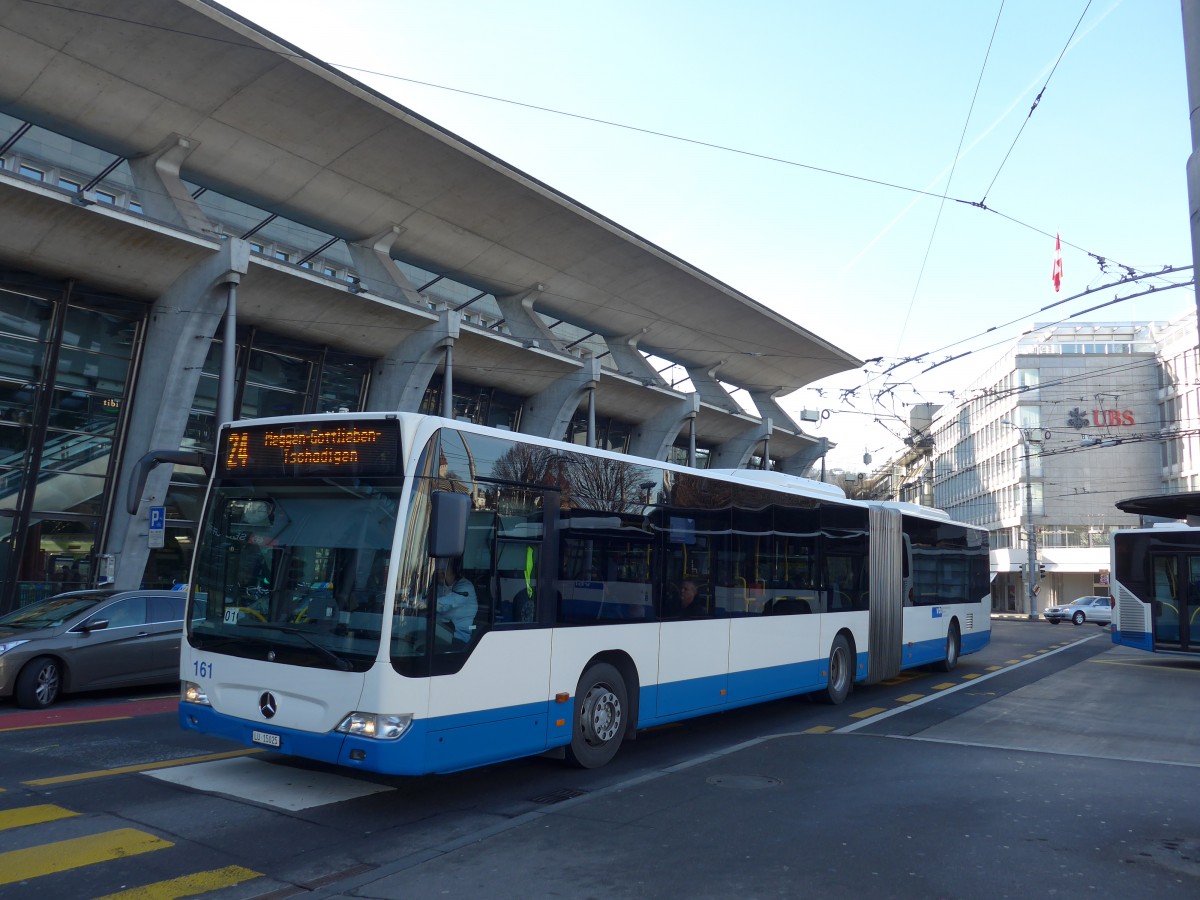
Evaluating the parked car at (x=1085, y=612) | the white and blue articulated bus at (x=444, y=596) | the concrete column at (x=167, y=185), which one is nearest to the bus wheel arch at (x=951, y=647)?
the white and blue articulated bus at (x=444, y=596)

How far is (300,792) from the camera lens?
731 centimetres

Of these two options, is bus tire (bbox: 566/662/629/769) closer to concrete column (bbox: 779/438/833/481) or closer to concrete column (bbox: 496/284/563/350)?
concrete column (bbox: 496/284/563/350)

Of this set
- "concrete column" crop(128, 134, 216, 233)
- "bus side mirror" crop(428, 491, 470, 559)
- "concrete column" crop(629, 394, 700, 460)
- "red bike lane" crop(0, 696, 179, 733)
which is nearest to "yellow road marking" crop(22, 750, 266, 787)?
"red bike lane" crop(0, 696, 179, 733)

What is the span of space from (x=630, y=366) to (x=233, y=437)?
29.1 metres

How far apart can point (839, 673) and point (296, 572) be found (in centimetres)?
868

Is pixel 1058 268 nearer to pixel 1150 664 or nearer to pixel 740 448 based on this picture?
pixel 1150 664

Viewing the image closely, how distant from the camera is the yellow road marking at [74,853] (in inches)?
211

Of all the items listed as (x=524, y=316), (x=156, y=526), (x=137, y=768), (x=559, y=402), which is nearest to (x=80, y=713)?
(x=137, y=768)

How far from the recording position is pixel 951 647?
17.9 m

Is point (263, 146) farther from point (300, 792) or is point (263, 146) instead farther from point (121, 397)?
point (300, 792)

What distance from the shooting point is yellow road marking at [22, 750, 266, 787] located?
24.7 feet

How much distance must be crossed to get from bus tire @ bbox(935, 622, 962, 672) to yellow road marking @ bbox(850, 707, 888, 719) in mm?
5402

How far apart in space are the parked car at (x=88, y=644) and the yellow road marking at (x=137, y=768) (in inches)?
115

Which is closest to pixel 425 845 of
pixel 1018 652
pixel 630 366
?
pixel 1018 652
